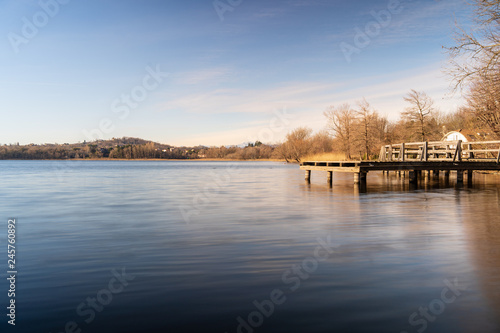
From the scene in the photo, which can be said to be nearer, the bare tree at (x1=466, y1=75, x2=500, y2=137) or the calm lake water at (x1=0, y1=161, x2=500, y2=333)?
the calm lake water at (x1=0, y1=161, x2=500, y2=333)

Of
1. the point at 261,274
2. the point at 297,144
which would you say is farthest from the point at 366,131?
the point at 261,274

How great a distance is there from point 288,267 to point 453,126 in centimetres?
9449

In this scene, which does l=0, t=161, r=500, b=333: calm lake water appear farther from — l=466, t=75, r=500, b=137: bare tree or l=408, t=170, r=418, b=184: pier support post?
l=408, t=170, r=418, b=184: pier support post

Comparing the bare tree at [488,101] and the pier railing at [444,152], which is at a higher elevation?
the bare tree at [488,101]

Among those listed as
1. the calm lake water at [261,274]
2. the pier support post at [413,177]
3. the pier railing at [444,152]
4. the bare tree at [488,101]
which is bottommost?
the calm lake water at [261,274]

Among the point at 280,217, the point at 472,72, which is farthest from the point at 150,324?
the point at 472,72

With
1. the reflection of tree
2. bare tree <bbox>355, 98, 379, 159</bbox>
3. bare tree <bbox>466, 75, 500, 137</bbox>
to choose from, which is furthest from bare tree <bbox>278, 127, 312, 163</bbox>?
the reflection of tree

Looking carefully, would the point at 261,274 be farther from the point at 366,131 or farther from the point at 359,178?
the point at 366,131

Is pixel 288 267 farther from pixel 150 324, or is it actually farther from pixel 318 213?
pixel 318 213

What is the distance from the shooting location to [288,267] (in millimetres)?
7352

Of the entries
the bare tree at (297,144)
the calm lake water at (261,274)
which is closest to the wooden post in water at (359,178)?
the calm lake water at (261,274)

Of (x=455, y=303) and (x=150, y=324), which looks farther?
(x=455, y=303)

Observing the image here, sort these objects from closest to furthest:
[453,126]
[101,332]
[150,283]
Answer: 1. [101,332]
2. [150,283]
3. [453,126]

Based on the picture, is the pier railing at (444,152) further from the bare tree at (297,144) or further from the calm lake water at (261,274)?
the bare tree at (297,144)
